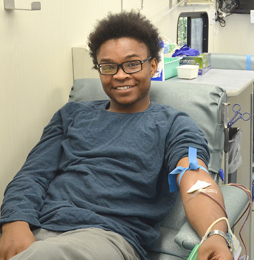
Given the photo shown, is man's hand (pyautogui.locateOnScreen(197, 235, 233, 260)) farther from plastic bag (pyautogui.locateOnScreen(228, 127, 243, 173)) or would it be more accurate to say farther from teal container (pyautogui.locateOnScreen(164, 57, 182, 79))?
teal container (pyautogui.locateOnScreen(164, 57, 182, 79))

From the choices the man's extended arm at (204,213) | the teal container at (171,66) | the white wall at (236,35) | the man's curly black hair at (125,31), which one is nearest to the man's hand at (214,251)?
the man's extended arm at (204,213)

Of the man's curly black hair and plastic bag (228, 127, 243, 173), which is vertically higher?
the man's curly black hair

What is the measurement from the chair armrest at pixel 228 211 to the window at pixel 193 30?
8.45ft

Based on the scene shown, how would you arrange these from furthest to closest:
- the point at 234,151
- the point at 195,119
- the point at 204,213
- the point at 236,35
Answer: the point at 236,35 < the point at 234,151 < the point at 195,119 < the point at 204,213

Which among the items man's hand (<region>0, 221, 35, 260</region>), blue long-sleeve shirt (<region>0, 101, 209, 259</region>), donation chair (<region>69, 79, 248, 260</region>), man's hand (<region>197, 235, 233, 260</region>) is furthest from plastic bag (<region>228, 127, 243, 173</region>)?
man's hand (<region>0, 221, 35, 260</region>)

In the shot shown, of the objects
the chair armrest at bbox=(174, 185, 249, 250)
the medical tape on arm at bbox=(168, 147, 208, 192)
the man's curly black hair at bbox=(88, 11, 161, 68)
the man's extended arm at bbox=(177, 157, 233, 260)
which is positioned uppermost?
the man's curly black hair at bbox=(88, 11, 161, 68)

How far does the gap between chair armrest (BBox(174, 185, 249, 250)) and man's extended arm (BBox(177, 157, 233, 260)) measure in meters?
0.03

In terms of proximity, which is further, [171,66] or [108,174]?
[171,66]

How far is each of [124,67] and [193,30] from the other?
286cm

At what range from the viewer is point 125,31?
1.82 m

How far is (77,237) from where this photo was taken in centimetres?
141

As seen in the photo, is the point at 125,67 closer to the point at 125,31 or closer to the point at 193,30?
the point at 125,31

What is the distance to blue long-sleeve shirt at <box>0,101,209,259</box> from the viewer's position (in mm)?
1586

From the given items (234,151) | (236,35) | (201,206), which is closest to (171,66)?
(234,151)
